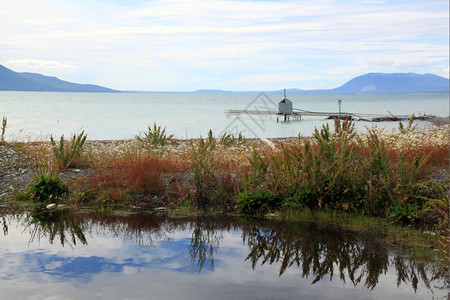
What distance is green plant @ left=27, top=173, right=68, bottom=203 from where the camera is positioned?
30.8 ft

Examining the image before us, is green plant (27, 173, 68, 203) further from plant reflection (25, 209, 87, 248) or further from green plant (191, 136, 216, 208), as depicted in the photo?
green plant (191, 136, 216, 208)

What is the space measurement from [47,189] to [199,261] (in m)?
4.65

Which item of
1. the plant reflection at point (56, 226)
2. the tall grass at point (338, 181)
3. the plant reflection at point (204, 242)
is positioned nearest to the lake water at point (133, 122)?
the tall grass at point (338, 181)

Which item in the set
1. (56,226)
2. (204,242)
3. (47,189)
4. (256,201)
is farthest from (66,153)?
(204,242)

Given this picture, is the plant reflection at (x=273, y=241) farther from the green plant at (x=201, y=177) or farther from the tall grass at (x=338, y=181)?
the green plant at (x=201, y=177)

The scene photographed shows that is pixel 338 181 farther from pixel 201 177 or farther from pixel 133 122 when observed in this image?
pixel 133 122

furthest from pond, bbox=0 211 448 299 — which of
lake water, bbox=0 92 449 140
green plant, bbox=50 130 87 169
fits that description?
lake water, bbox=0 92 449 140

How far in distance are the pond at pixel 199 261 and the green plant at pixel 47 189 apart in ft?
3.23

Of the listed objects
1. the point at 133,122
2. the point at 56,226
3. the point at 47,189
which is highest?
the point at 133,122

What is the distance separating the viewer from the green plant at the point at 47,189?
9.39 meters

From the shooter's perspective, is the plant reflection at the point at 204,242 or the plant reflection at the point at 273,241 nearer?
the plant reflection at the point at 273,241

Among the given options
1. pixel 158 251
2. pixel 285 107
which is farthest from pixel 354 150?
pixel 285 107

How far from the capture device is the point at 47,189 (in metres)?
9.51

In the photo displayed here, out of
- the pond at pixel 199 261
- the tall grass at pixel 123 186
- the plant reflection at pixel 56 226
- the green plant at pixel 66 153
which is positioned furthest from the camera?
the green plant at pixel 66 153
